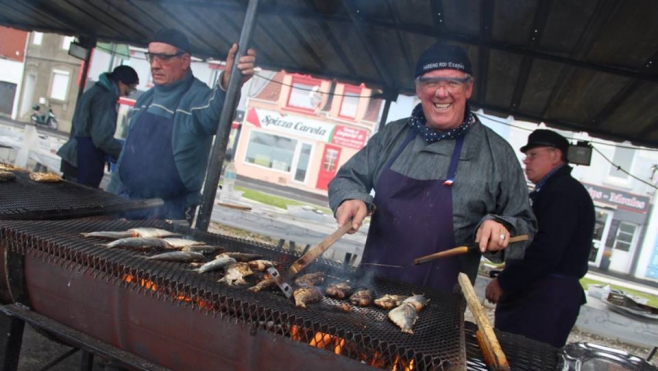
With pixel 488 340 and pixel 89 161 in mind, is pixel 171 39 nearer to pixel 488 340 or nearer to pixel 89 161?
pixel 89 161

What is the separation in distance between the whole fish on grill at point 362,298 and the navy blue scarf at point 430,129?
118 cm

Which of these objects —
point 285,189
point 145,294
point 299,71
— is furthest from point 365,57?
point 285,189

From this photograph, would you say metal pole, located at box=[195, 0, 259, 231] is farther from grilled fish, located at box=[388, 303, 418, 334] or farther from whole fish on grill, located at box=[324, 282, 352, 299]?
grilled fish, located at box=[388, 303, 418, 334]

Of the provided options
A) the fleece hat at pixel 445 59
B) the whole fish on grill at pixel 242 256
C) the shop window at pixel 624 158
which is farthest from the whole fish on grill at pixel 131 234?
the shop window at pixel 624 158

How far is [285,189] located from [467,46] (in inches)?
893

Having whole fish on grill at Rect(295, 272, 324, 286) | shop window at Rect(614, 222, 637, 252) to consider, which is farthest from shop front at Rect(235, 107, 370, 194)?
whole fish on grill at Rect(295, 272, 324, 286)

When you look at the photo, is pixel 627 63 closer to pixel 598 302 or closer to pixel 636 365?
pixel 636 365

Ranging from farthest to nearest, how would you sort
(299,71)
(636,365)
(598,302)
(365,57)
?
(598,302) < (299,71) < (365,57) < (636,365)

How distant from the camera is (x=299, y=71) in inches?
244

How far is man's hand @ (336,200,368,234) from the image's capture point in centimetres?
224

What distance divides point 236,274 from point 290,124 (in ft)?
87.3

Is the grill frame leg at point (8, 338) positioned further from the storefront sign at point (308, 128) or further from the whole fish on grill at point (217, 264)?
the storefront sign at point (308, 128)

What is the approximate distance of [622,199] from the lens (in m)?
21.3

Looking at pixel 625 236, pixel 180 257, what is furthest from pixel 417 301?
pixel 625 236
